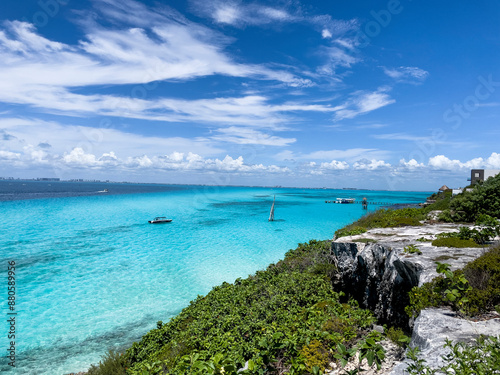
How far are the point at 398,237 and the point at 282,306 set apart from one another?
673cm

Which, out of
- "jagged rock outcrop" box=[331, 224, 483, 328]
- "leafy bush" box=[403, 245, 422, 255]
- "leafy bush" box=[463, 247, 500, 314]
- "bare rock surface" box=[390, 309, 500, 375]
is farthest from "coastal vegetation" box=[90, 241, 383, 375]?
"leafy bush" box=[403, 245, 422, 255]

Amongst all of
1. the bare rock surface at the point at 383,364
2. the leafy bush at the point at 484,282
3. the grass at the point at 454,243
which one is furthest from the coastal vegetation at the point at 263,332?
the grass at the point at 454,243

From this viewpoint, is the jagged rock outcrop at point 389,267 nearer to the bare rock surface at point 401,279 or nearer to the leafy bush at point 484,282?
the bare rock surface at point 401,279

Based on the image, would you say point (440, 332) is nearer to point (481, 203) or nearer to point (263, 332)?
point (263, 332)

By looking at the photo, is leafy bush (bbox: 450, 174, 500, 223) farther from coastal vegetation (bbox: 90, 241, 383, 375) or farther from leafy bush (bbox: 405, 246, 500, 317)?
leafy bush (bbox: 405, 246, 500, 317)

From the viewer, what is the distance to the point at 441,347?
463cm

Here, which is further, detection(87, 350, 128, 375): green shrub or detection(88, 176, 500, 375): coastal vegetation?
detection(87, 350, 128, 375): green shrub

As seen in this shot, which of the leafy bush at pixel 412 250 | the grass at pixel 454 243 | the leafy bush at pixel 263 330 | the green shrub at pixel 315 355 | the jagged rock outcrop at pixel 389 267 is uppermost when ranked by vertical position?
the grass at pixel 454 243

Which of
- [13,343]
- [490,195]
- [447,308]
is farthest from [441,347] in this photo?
[13,343]

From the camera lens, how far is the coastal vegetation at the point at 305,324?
4.69 metres

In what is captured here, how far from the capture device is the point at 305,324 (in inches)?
360

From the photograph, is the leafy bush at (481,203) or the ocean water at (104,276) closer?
the ocean water at (104,276)

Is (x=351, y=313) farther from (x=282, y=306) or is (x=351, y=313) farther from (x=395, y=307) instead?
(x=282, y=306)

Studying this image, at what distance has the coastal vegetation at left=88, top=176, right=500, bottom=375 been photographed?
4.69 metres
